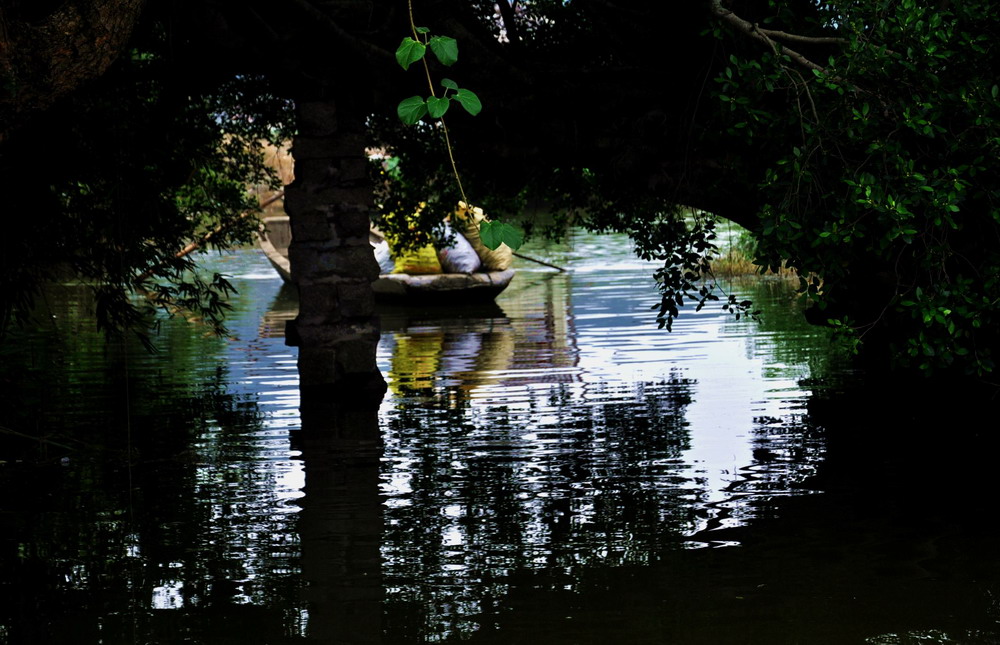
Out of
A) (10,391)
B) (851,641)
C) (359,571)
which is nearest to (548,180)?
(10,391)

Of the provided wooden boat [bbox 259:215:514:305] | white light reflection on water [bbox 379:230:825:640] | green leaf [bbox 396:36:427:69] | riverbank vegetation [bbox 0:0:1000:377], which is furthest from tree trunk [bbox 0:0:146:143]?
wooden boat [bbox 259:215:514:305]

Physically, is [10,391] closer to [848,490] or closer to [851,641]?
[848,490]

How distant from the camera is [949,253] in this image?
261 inches

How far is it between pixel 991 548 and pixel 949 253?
1568 mm

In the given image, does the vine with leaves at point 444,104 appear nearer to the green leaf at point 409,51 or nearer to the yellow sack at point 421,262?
the green leaf at point 409,51

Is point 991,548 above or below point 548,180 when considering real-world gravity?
below

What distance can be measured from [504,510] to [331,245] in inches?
166

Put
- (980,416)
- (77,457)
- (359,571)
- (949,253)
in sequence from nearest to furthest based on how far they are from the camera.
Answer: (359,571)
(949,253)
(77,457)
(980,416)

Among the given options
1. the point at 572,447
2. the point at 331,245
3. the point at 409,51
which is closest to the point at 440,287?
the point at 331,245

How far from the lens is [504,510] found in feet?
23.8

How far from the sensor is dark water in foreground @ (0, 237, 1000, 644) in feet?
17.8

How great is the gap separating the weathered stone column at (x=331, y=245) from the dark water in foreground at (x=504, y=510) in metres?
0.65

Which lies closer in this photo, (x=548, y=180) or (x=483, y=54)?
(x=483, y=54)

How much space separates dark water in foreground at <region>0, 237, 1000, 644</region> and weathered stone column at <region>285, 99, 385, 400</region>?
25.4 inches
